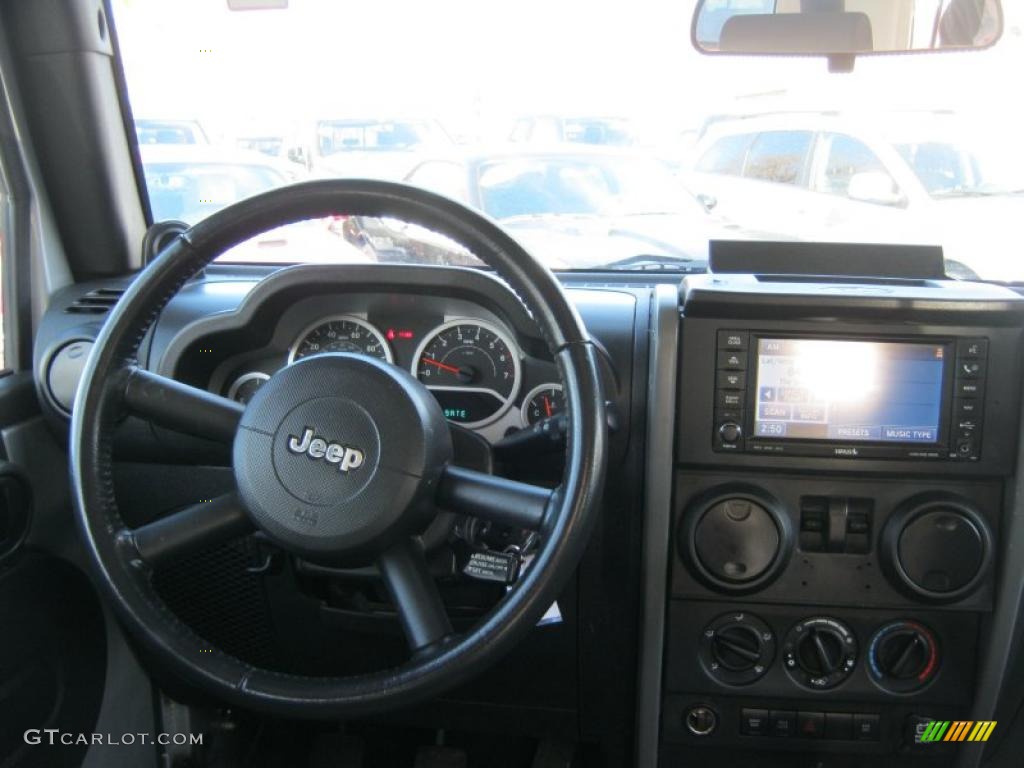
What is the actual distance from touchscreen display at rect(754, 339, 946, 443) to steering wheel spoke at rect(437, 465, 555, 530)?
1.97 feet

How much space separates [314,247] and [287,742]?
4.26ft

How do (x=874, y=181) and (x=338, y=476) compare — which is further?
(x=874, y=181)

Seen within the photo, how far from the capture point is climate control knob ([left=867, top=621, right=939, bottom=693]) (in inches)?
73.3

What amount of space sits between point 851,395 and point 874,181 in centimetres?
97

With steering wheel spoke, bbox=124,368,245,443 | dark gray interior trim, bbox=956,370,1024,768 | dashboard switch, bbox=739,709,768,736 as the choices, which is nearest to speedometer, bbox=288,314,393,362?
steering wheel spoke, bbox=124,368,245,443

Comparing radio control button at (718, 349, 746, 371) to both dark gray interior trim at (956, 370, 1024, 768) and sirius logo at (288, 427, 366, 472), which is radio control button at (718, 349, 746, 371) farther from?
sirius logo at (288, 427, 366, 472)

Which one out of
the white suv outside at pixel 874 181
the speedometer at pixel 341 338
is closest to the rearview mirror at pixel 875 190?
the white suv outside at pixel 874 181

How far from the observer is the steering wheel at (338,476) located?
4.40 feet

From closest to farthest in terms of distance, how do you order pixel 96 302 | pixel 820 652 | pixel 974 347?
pixel 974 347
pixel 820 652
pixel 96 302

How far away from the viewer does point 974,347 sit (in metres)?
1.73

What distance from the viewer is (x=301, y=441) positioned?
143 cm

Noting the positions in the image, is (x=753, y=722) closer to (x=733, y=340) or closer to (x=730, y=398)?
(x=730, y=398)

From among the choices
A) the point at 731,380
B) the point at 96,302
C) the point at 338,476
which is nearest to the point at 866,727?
the point at 731,380

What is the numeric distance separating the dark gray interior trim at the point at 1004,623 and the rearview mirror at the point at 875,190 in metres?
0.91
